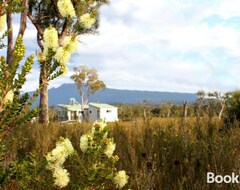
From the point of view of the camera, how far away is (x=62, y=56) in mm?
2100

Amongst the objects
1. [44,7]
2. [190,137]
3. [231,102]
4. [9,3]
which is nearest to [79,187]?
[9,3]

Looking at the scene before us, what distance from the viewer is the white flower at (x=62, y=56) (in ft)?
6.86

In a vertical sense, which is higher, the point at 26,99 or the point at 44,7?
the point at 44,7

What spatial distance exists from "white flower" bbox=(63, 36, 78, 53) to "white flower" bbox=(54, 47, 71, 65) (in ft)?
0.10

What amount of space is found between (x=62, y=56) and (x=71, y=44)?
9 cm

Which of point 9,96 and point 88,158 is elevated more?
→ point 9,96

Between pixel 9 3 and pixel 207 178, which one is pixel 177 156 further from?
pixel 9 3

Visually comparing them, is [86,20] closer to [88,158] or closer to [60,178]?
[88,158]

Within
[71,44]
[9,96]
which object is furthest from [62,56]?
[9,96]

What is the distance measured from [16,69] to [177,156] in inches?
151

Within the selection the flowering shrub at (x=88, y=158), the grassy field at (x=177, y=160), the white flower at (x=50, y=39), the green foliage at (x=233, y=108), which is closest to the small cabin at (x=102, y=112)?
the green foliage at (x=233, y=108)

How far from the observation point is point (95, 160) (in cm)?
211

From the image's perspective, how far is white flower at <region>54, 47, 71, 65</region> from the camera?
6.86 feet

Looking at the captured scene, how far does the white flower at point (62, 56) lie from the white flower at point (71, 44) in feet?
0.10
